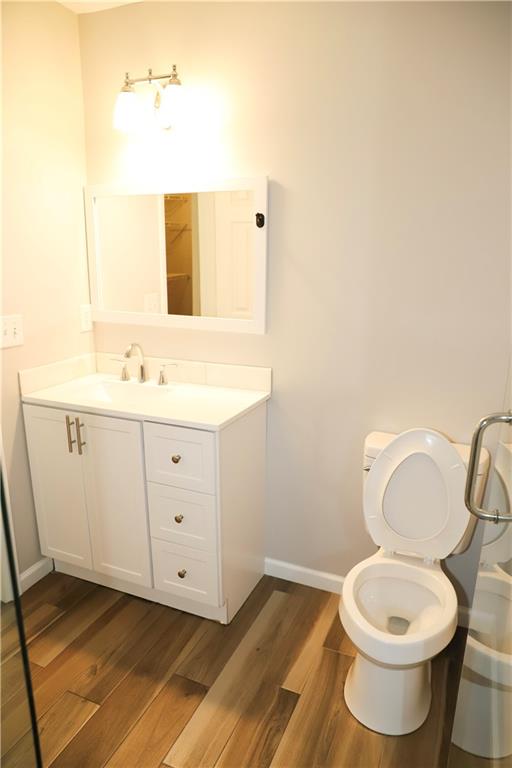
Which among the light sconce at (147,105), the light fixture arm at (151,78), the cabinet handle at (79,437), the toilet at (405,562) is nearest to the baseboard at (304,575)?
the toilet at (405,562)

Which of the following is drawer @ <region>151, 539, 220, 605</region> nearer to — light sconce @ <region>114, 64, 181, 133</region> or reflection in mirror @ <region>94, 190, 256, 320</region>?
reflection in mirror @ <region>94, 190, 256, 320</region>

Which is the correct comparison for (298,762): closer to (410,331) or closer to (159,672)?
(159,672)

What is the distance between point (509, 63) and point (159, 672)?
236 cm

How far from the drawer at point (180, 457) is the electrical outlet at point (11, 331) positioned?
0.68 meters

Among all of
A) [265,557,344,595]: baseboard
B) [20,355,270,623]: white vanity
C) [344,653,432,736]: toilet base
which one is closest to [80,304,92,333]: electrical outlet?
[20,355,270,623]: white vanity

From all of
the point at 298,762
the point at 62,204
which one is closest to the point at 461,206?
the point at 62,204

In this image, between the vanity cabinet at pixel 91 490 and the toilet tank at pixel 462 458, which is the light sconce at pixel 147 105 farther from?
the toilet tank at pixel 462 458

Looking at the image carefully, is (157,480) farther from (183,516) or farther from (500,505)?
(500,505)

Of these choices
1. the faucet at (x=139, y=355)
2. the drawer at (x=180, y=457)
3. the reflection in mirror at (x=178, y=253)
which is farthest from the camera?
the faucet at (x=139, y=355)

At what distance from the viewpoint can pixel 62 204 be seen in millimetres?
2289

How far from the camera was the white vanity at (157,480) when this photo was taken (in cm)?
194

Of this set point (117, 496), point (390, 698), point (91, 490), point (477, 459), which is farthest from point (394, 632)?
point (91, 490)

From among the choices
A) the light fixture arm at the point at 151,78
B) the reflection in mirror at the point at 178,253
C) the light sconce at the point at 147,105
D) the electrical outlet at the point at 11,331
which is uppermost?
the light fixture arm at the point at 151,78

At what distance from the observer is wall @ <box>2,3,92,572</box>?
79.5 inches
